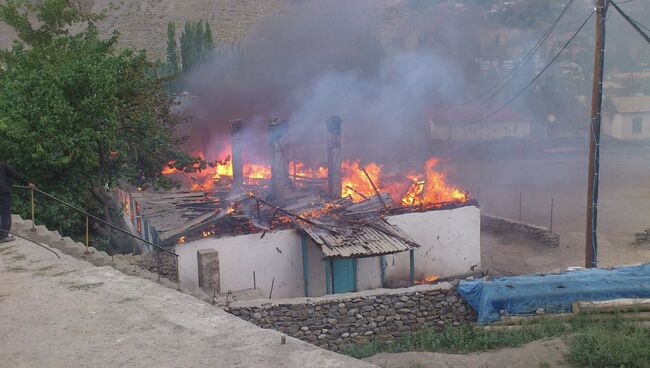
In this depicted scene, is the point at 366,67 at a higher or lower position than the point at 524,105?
higher

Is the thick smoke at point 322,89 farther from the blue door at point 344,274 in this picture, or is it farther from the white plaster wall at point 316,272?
the blue door at point 344,274

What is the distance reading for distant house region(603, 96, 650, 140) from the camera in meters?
49.1

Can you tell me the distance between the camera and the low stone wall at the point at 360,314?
11852 millimetres

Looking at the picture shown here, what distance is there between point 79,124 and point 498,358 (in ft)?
38.2

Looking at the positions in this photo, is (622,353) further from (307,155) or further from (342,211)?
(307,155)

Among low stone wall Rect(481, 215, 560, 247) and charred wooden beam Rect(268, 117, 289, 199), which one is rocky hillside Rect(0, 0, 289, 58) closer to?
low stone wall Rect(481, 215, 560, 247)

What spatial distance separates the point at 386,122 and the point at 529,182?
41.5ft

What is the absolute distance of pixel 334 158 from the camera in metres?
20.4

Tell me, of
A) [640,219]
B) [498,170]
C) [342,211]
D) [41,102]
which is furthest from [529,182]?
[41,102]

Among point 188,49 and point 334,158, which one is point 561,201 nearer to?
point 334,158

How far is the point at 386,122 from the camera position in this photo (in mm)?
45375

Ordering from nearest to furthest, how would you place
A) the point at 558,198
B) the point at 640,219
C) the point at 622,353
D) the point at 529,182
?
the point at 622,353
the point at 640,219
the point at 558,198
the point at 529,182

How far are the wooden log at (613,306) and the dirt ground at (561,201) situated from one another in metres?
8.95

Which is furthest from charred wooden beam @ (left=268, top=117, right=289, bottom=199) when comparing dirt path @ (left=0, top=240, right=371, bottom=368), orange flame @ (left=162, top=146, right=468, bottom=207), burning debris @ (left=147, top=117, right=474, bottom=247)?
dirt path @ (left=0, top=240, right=371, bottom=368)
